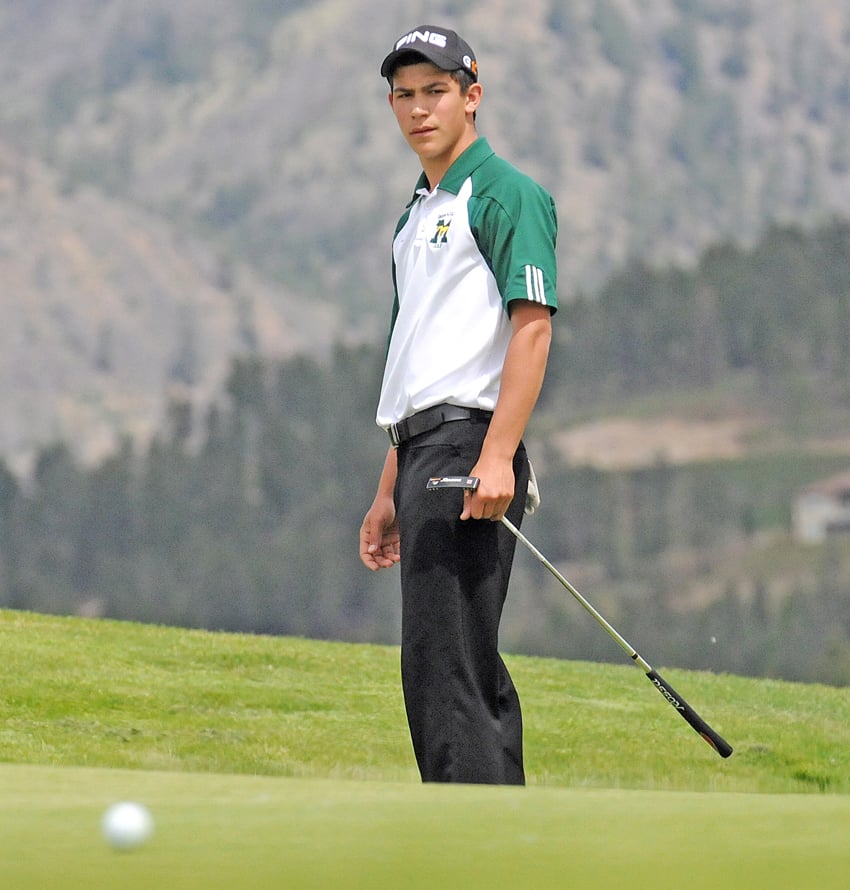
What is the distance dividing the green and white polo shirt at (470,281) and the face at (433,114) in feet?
0.31

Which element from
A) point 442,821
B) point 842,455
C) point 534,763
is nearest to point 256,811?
point 442,821

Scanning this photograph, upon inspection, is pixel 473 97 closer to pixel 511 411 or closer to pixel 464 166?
pixel 464 166

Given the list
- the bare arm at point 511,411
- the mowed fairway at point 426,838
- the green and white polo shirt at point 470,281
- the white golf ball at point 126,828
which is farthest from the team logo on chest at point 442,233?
the white golf ball at point 126,828

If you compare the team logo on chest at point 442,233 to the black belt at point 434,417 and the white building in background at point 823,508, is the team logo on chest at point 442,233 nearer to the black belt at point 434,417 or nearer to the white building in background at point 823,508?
the black belt at point 434,417

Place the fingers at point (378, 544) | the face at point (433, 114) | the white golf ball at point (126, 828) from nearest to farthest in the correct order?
the white golf ball at point (126, 828) → the face at point (433, 114) → the fingers at point (378, 544)

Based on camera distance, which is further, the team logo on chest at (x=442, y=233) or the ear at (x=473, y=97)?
the ear at (x=473, y=97)

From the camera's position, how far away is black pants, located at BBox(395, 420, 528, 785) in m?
4.71

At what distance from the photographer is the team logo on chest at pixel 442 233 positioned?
489 centimetres

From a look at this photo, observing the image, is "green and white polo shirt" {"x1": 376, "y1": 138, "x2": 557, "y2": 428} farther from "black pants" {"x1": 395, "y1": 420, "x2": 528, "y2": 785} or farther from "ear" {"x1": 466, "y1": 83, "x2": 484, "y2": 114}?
"ear" {"x1": 466, "y1": 83, "x2": 484, "y2": 114}

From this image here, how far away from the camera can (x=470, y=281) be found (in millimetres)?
4875

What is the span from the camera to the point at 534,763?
26.3 feet

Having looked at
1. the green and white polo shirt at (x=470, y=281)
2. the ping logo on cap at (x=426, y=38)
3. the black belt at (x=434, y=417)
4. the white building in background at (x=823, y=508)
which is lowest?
the white building in background at (x=823, y=508)

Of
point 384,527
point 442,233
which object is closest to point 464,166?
point 442,233

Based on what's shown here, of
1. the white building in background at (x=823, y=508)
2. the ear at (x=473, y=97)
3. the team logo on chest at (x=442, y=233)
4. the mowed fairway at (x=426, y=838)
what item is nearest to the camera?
the mowed fairway at (x=426, y=838)
